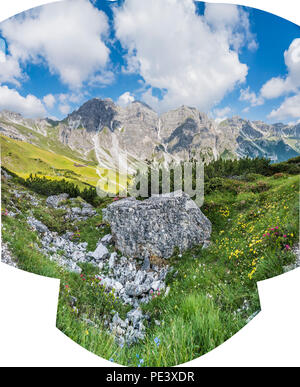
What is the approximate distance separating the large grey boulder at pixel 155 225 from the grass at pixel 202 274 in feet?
0.54

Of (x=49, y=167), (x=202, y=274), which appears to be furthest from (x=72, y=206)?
(x=202, y=274)

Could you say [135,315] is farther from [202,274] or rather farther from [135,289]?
[202,274]

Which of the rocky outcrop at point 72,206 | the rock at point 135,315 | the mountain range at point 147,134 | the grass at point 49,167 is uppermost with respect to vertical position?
the mountain range at point 147,134

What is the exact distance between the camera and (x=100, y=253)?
2863 millimetres

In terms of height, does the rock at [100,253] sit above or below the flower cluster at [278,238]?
below

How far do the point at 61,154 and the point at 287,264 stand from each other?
135 inches

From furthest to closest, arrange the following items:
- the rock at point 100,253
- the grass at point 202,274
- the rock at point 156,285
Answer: the rock at point 100,253 < the rock at point 156,285 < the grass at point 202,274

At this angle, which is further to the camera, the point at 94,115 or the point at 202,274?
the point at 94,115

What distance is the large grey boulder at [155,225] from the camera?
2.93 metres

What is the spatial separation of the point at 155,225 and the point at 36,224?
1651 millimetres

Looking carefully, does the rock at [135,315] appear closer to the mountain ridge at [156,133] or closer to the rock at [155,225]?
the rock at [155,225]

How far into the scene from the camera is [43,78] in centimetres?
286

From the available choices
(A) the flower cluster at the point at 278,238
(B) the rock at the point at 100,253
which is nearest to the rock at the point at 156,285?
(B) the rock at the point at 100,253

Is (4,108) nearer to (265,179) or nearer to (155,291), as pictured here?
(155,291)
